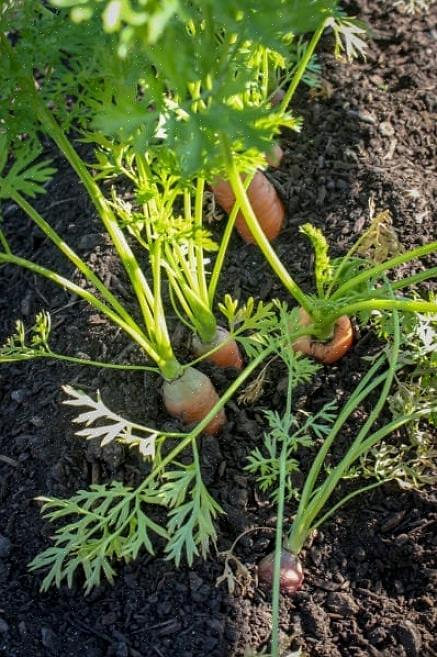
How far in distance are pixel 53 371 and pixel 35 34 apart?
0.81 m

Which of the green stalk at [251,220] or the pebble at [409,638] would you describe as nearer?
the green stalk at [251,220]

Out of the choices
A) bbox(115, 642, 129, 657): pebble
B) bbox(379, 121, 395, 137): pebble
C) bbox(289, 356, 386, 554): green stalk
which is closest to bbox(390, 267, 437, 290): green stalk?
bbox(289, 356, 386, 554): green stalk

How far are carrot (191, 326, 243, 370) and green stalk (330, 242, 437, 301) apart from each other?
0.27 m

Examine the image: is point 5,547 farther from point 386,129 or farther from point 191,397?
point 386,129

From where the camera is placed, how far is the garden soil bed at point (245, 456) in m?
1.69

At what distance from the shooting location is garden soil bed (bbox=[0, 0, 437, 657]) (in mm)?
1687

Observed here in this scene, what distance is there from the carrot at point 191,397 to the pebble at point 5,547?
0.44 metres

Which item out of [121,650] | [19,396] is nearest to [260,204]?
[19,396]

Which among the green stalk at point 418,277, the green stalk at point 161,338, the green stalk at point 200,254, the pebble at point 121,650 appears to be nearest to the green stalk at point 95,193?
the green stalk at point 161,338

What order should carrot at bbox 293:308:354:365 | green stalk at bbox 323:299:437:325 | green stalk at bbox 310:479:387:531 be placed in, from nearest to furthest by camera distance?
green stalk at bbox 323:299:437:325, green stalk at bbox 310:479:387:531, carrot at bbox 293:308:354:365

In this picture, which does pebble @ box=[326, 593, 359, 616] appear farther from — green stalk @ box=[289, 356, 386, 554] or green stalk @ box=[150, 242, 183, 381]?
green stalk @ box=[150, 242, 183, 381]

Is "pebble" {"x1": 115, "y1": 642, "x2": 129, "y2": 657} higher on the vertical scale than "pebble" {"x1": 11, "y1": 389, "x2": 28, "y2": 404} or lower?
lower

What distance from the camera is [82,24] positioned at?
1.53 m

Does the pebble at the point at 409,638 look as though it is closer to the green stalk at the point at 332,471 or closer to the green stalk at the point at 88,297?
the green stalk at the point at 332,471
